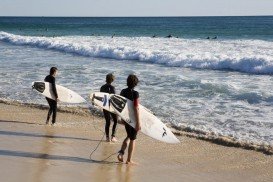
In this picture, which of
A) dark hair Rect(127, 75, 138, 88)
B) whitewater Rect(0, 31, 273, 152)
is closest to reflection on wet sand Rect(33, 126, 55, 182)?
dark hair Rect(127, 75, 138, 88)

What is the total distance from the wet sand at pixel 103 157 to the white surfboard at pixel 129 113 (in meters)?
0.28

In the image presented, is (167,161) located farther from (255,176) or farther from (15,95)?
(15,95)

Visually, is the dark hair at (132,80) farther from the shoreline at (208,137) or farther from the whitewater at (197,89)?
the whitewater at (197,89)

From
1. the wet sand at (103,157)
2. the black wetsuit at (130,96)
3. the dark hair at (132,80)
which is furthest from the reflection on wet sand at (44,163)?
the dark hair at (132,80)

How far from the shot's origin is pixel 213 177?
253 inches

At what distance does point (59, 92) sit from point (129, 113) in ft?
13.2

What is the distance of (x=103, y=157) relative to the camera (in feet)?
23.4

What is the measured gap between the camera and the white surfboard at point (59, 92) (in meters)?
9.34

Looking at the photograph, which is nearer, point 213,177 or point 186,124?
point 213,177

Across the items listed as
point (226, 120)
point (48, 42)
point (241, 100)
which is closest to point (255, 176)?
point (226, 120)

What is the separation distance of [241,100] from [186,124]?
317cm

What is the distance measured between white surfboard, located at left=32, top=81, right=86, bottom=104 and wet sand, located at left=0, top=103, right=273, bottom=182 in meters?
0.70

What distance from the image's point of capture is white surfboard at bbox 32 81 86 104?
9336 millimetres

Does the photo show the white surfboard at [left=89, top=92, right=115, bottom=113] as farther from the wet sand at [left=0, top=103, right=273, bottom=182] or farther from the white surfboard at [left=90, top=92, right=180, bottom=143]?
the wet sand at [left=0, top=103, right=273, bottom=182]
